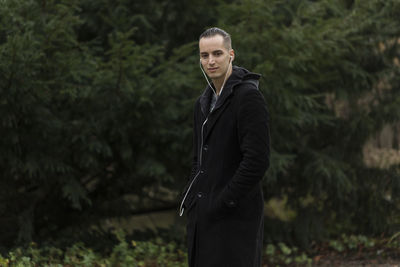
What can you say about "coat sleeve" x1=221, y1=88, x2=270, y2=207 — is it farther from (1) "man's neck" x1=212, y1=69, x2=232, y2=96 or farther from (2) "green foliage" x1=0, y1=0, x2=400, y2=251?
(2) "green foliage" x1=0, y1=0, x2=400, y2=251

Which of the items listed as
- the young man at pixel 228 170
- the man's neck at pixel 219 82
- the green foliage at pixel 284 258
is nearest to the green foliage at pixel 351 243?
the green foliage at pixel 284 258

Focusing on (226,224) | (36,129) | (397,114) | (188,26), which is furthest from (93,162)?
(397,114)

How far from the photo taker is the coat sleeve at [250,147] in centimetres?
267

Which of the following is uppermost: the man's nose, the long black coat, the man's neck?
the man's nose

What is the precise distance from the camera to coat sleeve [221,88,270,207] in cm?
267

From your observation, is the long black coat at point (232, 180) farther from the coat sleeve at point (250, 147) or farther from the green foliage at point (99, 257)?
the green foliage at point (99, 257)

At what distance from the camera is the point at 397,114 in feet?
24.9

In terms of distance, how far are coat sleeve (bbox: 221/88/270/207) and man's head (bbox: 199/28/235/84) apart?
252 mm

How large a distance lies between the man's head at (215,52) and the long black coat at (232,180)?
0.29 ft

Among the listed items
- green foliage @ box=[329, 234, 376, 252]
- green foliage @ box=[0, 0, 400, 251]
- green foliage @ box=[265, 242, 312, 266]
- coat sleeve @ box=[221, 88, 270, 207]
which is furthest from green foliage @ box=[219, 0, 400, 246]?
coat sleeve @ box=[221, 88, 270, 207]

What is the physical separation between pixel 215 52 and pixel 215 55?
17 millimetres

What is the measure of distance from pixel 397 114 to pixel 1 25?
5.58m

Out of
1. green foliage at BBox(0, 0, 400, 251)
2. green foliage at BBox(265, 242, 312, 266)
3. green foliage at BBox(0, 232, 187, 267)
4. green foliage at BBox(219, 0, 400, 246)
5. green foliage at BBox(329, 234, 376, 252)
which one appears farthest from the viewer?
green foliage at BBox(329, 234, 376, 252)

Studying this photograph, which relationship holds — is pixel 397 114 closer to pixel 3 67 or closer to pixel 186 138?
pixel 186 138
